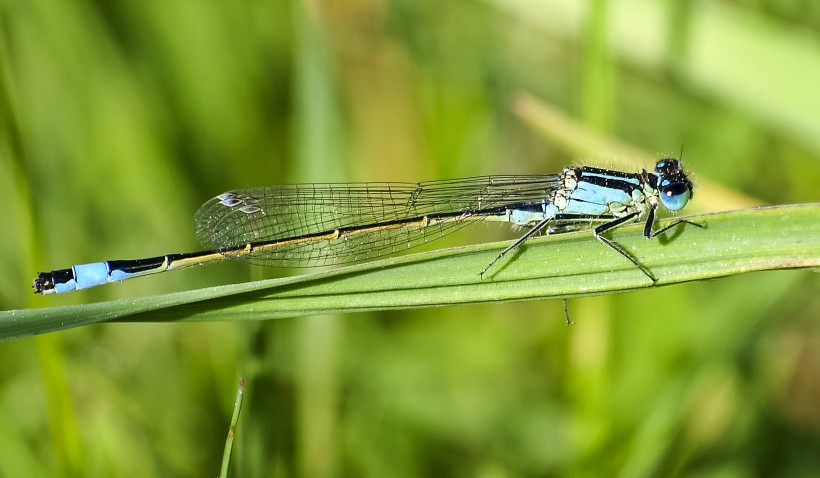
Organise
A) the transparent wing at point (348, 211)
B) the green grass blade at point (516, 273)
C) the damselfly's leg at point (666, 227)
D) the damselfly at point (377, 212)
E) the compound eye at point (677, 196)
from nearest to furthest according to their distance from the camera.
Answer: the green grass blade at point (516, 273) → the damselfly's leg at point (666, 227) → the compound eye at point (677, 196) → the damselfly at point (377, 212) → the transparent wing at point (348, 211)

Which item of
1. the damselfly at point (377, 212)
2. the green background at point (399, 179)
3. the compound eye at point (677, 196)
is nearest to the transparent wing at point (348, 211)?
the damselfly at point (377, 212)

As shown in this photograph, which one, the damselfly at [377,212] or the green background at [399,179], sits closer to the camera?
the green background at [399,179]

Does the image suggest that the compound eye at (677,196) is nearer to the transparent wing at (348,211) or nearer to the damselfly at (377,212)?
the damselfly at (377,212)

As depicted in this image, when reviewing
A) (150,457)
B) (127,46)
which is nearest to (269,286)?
(150,457)

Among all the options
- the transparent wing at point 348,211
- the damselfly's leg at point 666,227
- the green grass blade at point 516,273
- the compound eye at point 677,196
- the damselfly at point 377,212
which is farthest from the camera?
the transparent wing at point 348,211

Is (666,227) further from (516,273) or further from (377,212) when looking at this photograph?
(377,212)
